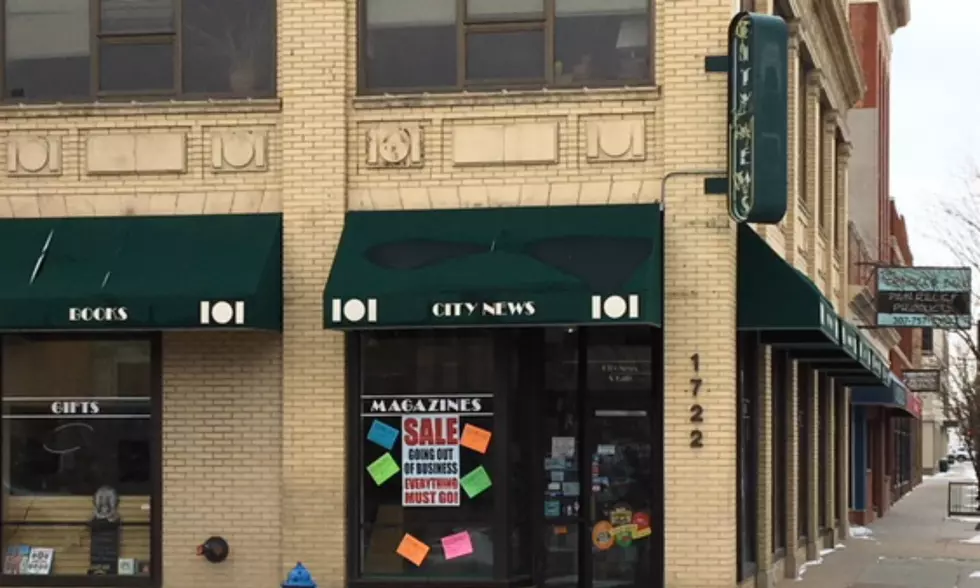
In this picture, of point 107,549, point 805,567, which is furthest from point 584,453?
point 805,567

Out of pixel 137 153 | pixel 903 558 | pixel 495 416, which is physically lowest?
pixel 903 558

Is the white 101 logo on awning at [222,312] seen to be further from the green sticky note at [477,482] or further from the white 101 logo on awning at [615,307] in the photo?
the white 101 logo on awning at [615,307]

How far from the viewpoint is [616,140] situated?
14188 millimetres

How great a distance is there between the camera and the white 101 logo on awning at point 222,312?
13.7 meters

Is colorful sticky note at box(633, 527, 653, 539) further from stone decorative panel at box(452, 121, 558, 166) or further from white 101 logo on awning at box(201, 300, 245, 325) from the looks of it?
white 101 logo on awning at box(201, 300, 245, 325)

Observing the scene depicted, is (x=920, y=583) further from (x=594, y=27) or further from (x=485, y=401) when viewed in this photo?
(x=594, y=27)

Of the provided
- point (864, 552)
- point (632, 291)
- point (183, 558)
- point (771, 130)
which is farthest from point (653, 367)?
point (864, 552)

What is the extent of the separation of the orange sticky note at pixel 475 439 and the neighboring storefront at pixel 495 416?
15 millimetres

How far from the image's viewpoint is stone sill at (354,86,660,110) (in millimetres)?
14195

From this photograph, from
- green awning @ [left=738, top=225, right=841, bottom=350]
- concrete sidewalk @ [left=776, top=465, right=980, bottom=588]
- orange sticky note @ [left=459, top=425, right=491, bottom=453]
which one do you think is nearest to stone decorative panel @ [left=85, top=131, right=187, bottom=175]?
orange sticky note @ [left=459, top=425, right=491, bottom=453]

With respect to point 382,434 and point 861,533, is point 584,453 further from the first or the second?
point 861,533

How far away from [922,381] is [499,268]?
99.1 ft

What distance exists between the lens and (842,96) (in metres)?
26.9

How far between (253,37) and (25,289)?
3.47 metres
